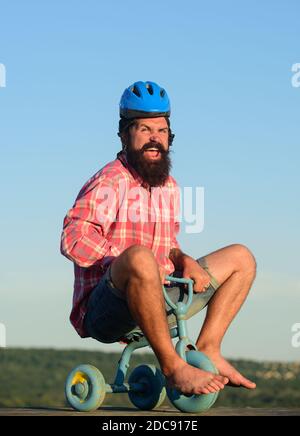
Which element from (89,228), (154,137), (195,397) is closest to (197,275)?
(89,228)

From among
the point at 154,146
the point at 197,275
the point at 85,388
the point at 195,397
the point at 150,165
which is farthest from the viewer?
the point at 154,146

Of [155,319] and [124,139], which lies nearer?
[155,319]

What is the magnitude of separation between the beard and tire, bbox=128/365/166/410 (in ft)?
4.59

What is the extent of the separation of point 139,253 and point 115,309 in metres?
0.70

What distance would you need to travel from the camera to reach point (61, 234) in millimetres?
8273

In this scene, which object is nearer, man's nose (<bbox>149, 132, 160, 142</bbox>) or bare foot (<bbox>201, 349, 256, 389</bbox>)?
bare foot (<bbox>201, 349, 256, 389</bbox>)

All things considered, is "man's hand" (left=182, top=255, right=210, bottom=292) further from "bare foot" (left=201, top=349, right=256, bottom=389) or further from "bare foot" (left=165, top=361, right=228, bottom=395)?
"bare foot" (left=165, top=361, right=228, bottom=395)

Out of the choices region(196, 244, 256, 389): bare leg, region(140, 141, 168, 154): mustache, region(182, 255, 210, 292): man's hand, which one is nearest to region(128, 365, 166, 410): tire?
region(196, 244, 256, 389): bare leg

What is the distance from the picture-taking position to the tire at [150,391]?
8495 mm

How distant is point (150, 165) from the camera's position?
8.74m

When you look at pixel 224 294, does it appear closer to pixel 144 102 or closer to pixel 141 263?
pixel 141 263

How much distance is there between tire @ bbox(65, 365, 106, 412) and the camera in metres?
8.07

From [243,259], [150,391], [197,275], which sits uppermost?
[243,259]
